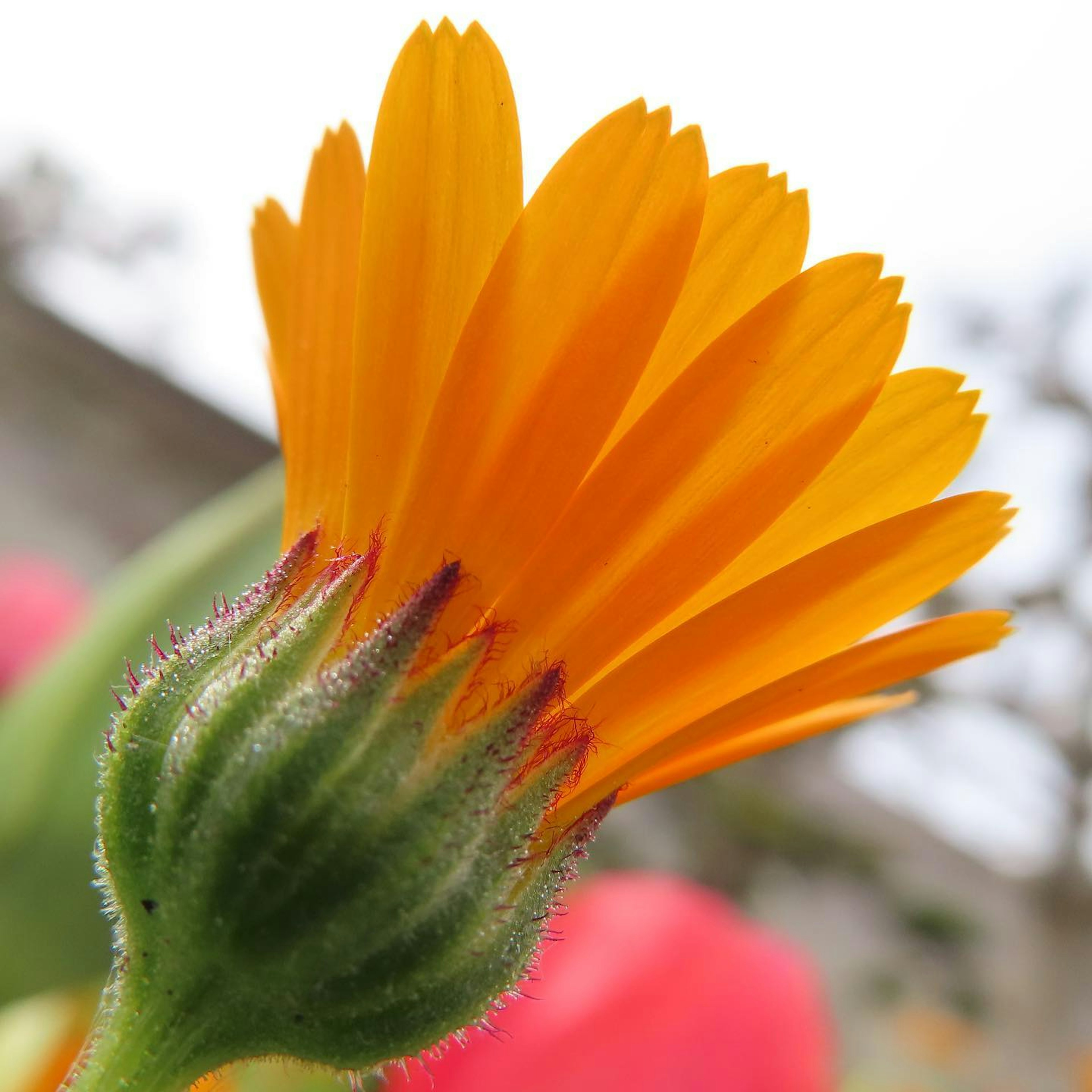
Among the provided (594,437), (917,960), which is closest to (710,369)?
(594,437)

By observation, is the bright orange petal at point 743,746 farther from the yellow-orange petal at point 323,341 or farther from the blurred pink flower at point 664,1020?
the blurred pink flower at point 664,1020

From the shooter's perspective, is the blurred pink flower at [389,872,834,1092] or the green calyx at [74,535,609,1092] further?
the blurred pink flower at [389,872,834,1092]

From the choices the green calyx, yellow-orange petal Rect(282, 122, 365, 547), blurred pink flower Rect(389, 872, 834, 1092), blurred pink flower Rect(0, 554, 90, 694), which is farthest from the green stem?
blurred pink flower Rect(0, 554, 90, 694)

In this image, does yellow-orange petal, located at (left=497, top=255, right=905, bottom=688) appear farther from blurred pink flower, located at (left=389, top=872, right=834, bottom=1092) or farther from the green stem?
blurred pink flower, located at (left=389, top=872, right=834, bottom=1092)

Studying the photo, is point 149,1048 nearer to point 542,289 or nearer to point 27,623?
point 542,289

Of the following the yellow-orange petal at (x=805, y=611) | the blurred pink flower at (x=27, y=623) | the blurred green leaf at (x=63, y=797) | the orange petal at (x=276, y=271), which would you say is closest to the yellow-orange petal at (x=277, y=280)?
the orange petal at (x=276, y=271)

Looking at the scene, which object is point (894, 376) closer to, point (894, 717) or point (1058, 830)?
point (894, 717)
